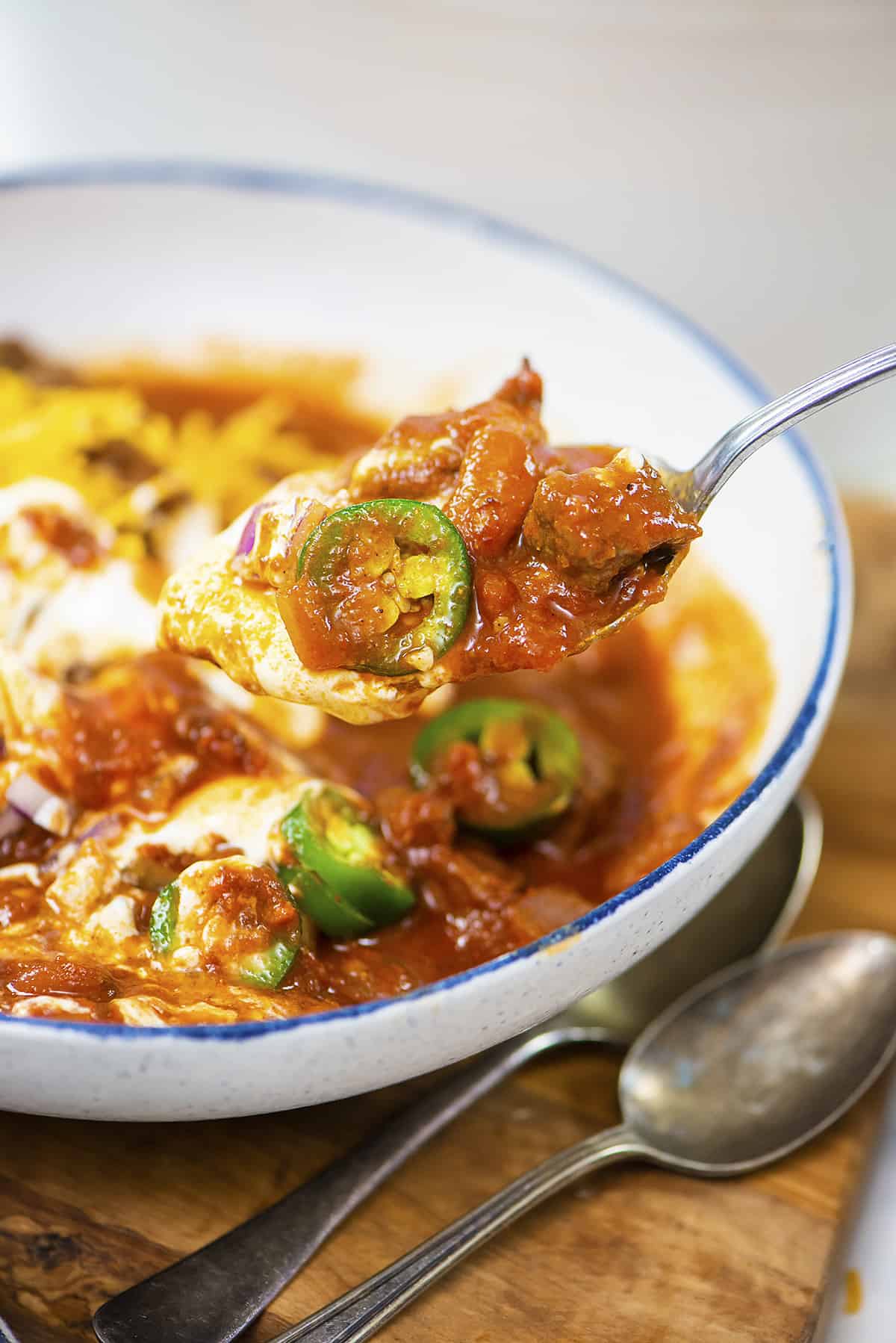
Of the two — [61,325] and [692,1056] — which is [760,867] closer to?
[692,1056]

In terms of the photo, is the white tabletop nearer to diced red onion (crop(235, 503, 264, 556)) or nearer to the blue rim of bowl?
the blue rim of bowl

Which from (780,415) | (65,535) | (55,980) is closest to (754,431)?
(780,415)

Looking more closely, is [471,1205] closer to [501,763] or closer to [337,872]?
[337,872]

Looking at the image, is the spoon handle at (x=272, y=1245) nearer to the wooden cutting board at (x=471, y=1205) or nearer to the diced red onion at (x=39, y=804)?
the wooden cutting board at (x=471, y=1205)

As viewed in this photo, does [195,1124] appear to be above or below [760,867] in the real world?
below

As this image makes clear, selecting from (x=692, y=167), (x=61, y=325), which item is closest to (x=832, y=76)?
(x=692, y=167)

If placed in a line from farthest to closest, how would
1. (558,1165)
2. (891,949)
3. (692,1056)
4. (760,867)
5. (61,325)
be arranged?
(61,325) → (760,867) → (891,949) → (692,1056) → (558,1165)
